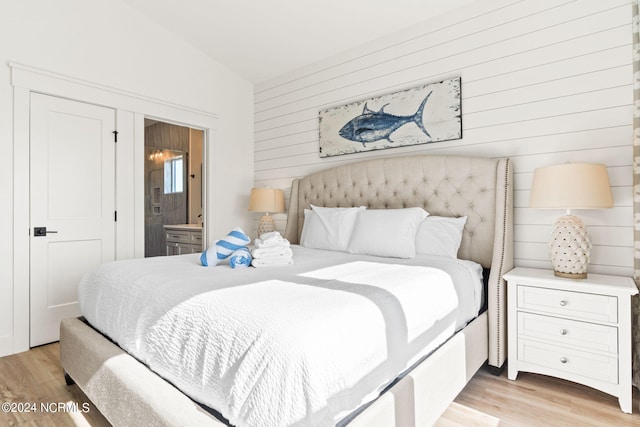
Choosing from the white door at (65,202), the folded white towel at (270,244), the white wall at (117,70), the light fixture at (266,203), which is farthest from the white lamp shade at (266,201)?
the folded white towel at (270,244)

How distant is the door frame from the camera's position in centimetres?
267

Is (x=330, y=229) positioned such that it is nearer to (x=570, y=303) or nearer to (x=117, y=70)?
(x=570, y=303)

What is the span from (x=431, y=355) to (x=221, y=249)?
124 cm

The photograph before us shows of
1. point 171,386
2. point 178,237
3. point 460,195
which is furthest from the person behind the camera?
point 178,237

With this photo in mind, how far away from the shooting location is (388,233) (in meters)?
2.46

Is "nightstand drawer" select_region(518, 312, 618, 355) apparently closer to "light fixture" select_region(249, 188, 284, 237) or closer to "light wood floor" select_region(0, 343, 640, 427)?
"light wood floor" select_region(0, 343, 640, 427)

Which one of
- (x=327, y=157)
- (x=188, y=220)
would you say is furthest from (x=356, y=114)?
(x=188, y=220)

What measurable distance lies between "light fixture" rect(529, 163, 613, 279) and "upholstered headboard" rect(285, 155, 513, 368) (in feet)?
0.94

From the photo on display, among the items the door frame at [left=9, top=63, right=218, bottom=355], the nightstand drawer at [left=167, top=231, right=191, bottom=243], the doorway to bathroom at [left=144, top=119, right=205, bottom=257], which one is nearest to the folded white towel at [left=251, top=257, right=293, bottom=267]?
the door frame at [left=9, top=63, right=218, bottom=355]

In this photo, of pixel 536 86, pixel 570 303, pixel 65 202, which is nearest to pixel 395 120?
pixel 536 86

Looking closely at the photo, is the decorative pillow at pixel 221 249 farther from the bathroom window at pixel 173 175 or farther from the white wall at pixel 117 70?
the bathroom window at pixel 173 175

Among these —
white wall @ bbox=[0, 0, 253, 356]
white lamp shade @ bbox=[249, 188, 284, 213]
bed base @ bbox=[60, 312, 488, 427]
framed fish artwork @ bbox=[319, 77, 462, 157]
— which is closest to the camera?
bed base @ bbox=[60, 312, 488, 427]

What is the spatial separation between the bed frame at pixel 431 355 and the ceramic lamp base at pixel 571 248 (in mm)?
298

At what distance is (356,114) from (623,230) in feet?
7.11
